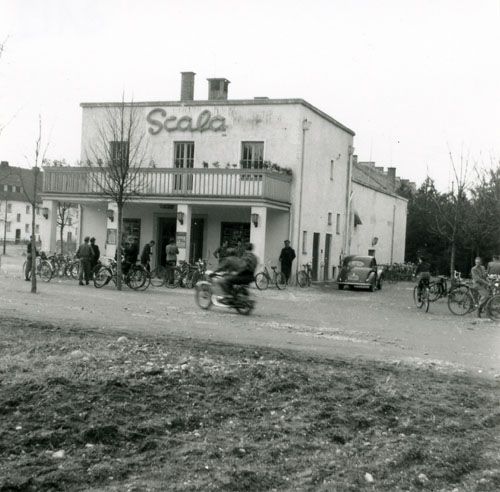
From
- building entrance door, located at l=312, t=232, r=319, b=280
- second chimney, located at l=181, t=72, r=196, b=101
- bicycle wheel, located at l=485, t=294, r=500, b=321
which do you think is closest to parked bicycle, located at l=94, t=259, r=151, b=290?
bicycle wheel, located at l=485, t=294, r=500, b=321

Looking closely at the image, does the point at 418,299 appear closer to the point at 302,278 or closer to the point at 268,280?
the point at 268,280

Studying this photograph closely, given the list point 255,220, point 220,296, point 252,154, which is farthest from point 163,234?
point 220,296

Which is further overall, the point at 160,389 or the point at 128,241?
the point at 128,241

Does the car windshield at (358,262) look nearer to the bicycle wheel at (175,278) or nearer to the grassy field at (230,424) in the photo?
the bicycle wheel at (175,278)

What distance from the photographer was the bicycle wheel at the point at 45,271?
2656cm

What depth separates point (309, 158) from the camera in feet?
110

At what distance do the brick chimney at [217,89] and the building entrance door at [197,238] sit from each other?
258 inches

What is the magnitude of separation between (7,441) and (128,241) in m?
28.0

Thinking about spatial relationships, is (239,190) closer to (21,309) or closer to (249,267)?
(249,267)

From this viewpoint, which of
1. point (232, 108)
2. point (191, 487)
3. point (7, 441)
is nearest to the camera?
point (191, 487)

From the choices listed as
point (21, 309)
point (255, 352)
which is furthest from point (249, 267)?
point (255, 352)

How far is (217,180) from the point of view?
1203 inches

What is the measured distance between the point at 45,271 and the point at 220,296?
10896 mm

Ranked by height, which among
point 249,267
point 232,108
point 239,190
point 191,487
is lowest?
point 191,487
